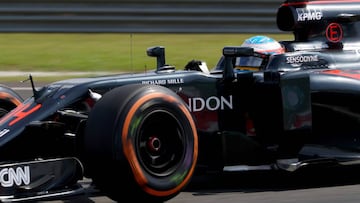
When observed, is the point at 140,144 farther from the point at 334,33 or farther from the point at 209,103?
the point at 334,33

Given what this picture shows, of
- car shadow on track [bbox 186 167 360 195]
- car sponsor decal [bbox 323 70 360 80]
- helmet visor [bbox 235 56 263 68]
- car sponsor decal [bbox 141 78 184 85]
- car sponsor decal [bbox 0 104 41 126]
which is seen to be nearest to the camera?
car sponsor decal [bbox 0 104 41 126]

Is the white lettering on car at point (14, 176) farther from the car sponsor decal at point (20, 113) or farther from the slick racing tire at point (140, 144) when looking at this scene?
the car sponsor decal at point (20, 113)

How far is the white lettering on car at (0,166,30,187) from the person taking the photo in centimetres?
513

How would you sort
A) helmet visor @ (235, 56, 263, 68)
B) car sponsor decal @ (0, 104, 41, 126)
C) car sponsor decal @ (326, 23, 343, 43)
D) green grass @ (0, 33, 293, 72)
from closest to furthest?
car sponsor decal @ (0, 104, 41, 126)
helmet visor @ (235, 56, 263, 68)
car sponsor decal @ (326, 23, 343, 43)
green grass @ (0, 33, 293, 72)

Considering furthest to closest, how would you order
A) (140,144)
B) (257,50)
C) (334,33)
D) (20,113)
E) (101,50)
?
(101,50), (334,33), (257,50), (20,113), (140,144)

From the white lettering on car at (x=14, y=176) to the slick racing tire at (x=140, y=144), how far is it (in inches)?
16.1

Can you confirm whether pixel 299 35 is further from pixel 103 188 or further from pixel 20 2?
pixel 20 2

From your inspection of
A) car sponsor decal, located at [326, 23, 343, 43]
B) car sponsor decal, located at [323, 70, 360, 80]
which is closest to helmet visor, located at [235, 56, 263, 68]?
car sponsor decal, located at [323, 70, 360, 80]

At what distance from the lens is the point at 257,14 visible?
54.7 feet

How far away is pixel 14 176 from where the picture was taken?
5.16 metres

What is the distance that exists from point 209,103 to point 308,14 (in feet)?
5.99

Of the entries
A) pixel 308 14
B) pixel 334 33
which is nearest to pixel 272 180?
pixel 334 33

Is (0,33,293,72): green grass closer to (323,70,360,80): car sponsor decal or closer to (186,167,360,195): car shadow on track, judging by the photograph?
(186,167,360,195): car shadow on track

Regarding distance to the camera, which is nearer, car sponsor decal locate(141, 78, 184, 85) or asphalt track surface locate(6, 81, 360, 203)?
asphalt track surface locate(6, 81, 360, 203)
